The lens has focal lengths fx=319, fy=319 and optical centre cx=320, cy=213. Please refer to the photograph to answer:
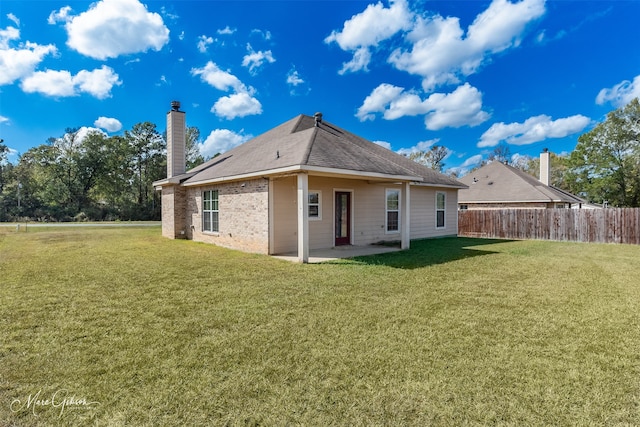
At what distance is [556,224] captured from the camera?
47.7ft

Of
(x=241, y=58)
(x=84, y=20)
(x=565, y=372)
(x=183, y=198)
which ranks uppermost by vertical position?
(x=241, y=58)

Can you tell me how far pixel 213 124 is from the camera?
37969 millimetres

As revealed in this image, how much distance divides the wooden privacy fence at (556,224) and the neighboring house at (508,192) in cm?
413

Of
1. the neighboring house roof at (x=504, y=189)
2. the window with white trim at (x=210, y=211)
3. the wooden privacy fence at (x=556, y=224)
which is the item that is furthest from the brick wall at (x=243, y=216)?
the neighboring house roof at (x=504, y=189)

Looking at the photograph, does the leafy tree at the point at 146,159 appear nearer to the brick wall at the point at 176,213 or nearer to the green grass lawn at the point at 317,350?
the brick wall at the point at 176,213

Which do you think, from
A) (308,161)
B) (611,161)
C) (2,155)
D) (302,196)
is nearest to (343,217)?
(302,196)

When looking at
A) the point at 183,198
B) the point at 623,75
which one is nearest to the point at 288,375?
the point at 183,198

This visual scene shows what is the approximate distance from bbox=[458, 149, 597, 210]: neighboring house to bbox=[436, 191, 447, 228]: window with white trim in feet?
18.0

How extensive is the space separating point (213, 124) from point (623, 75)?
37480 mm

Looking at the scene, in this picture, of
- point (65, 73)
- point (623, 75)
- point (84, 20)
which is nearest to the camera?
point (84, 20)

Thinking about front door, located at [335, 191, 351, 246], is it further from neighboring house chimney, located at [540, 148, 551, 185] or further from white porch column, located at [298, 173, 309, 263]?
neighboring house chimney, located at [540, 148, 551, 185]

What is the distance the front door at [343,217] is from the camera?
11273mm

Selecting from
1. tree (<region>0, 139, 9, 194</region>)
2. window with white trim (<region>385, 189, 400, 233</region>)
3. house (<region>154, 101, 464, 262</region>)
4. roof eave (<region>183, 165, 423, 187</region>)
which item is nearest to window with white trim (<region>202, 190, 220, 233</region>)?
house (<region>154, 101, 464, 262</region>)

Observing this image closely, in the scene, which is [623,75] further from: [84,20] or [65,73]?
[65,73]
